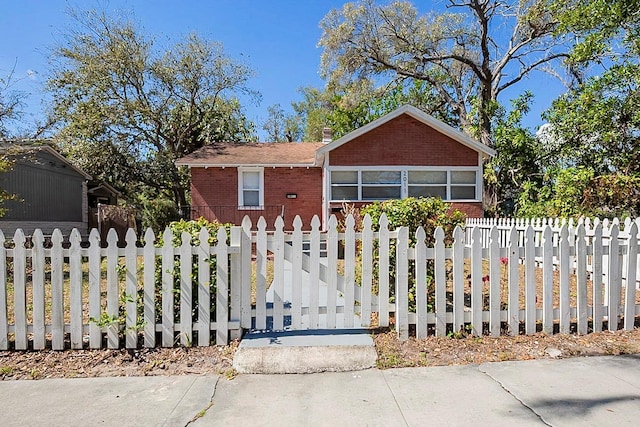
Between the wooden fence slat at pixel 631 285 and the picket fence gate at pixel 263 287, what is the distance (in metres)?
0.02

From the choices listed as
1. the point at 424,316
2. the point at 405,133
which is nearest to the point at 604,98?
the point at 405,133

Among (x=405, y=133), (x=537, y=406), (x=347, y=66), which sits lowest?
(x=537, y=406)

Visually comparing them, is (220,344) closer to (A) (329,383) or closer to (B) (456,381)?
(A) (329,383)

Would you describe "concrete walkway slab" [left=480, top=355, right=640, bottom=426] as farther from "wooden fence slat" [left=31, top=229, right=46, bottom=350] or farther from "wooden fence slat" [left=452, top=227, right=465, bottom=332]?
"wooden fence slat" [left=31, top=229, right=46, bottom=350]

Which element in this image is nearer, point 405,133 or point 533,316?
point 533,316

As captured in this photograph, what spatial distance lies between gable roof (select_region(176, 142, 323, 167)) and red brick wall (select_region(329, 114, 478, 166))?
5.92ft

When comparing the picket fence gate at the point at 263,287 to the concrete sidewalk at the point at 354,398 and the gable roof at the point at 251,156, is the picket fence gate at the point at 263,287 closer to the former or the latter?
the concrete sidewalk at the point at 354,398

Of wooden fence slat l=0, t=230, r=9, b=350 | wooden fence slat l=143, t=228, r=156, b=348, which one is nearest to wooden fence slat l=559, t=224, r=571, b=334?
wooden fence slat l=143, t=228, r=156, b=348

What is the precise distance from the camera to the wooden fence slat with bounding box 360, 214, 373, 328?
13.6 ft

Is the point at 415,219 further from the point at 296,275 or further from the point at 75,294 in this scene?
the point at 75,294

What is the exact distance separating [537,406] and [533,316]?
1.54m

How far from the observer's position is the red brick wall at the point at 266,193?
52.7 ft

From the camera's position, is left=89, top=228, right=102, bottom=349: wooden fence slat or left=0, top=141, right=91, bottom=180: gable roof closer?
left=89, top=228, right=102, bottom=349: wooden fence slat

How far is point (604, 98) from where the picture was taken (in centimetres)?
1325
